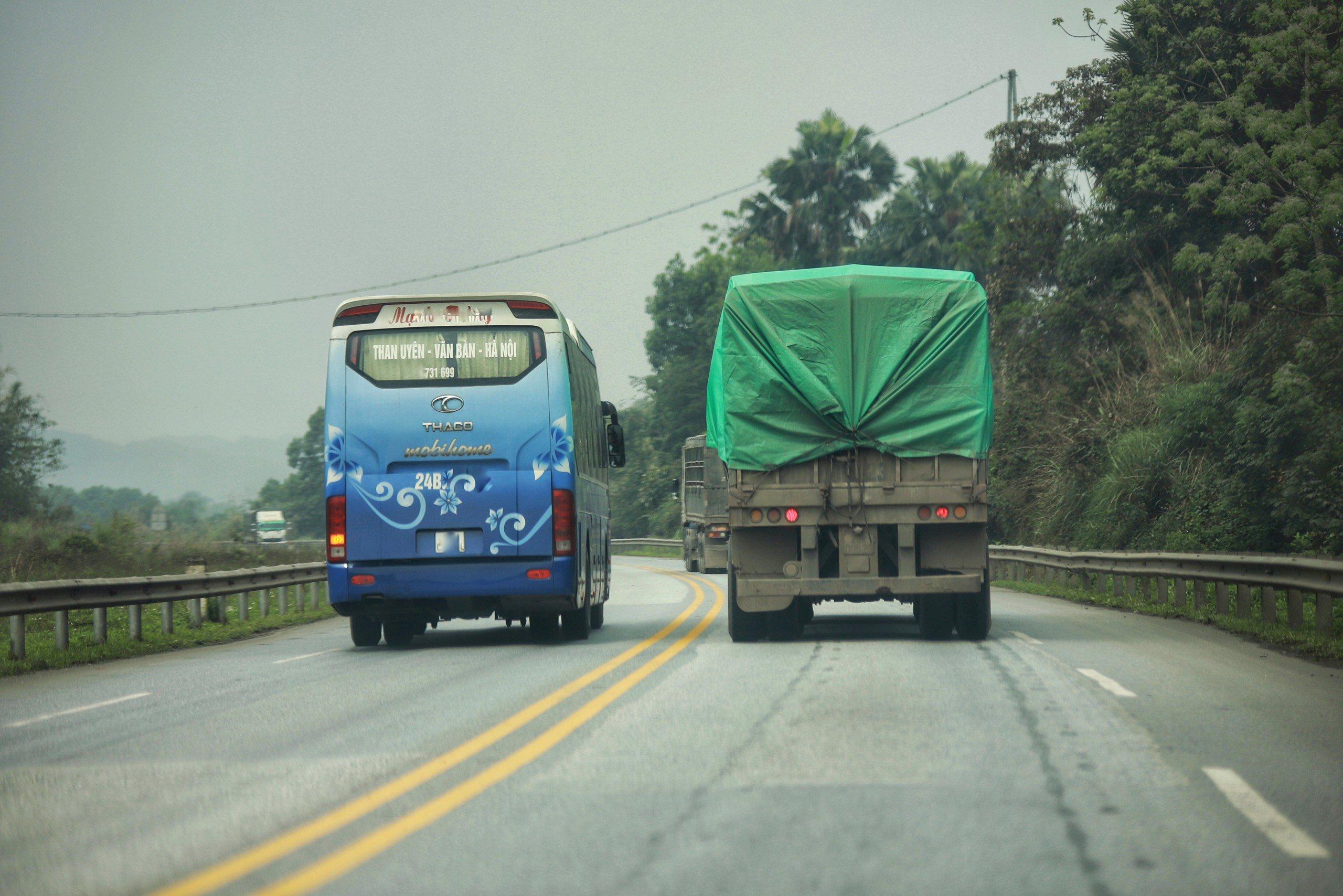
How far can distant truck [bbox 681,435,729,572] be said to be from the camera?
3256cm

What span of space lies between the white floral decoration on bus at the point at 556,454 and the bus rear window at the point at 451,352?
0.66m

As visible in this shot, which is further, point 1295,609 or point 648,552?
point 648,552

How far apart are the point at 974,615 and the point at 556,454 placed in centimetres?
443

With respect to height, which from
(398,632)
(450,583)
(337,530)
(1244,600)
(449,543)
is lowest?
(398,632)

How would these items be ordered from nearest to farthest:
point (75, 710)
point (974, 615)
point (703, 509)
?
point (75, 710), point (974, 615), point (703, 509)

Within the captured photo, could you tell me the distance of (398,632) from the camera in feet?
53.0

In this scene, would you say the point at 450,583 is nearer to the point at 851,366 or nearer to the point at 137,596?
the point at 851,366

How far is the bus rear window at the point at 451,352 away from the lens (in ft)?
48.1

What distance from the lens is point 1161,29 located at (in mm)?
31312

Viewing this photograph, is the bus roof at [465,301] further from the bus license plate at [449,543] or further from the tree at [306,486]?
the tree at [306,486]

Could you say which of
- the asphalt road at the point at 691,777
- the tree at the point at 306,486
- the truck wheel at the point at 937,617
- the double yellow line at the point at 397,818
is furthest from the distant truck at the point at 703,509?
the tree at the point at 306,486

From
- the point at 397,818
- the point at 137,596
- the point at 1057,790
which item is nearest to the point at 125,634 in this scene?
the point at 137,596

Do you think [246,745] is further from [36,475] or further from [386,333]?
[36,475]

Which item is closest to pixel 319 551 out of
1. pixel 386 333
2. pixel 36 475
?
pixel 36 475
